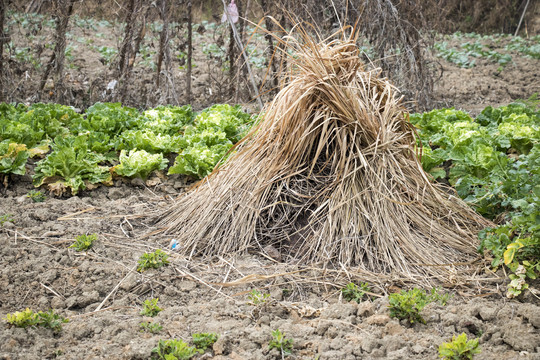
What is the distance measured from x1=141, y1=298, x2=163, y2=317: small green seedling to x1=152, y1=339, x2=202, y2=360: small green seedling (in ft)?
1.16

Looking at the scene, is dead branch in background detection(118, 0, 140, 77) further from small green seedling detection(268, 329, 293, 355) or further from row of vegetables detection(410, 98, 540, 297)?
small green seedling detection(268, 329, 293, 355)

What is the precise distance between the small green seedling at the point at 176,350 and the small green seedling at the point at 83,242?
106cm

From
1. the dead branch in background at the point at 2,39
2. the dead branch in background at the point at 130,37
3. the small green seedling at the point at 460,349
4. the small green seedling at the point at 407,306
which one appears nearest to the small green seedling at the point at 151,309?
the small green seedling at the point at 407,306

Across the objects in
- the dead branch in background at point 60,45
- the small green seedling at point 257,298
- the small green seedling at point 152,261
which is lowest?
the small green seedling at point 257,298

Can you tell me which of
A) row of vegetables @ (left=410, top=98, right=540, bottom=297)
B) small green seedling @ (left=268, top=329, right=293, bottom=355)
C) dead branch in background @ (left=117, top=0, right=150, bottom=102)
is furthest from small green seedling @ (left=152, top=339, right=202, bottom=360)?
dead branch in background @ (left=117, top=0, right=150, bottom=102)

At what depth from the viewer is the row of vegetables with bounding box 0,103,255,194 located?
3523 mm

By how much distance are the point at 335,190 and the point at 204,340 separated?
3.75ft

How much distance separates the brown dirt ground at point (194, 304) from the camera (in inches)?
73.4

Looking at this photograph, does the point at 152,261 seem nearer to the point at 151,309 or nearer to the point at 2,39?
the point at 151,309

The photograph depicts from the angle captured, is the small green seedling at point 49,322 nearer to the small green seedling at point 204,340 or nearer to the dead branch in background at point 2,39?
the small green seedling at point 204,340

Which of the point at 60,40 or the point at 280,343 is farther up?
the point at 60,40

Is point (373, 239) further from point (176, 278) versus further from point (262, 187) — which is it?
point (176, 278)

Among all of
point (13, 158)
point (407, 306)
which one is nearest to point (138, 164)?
point (13, 158)

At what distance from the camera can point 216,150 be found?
379cm
